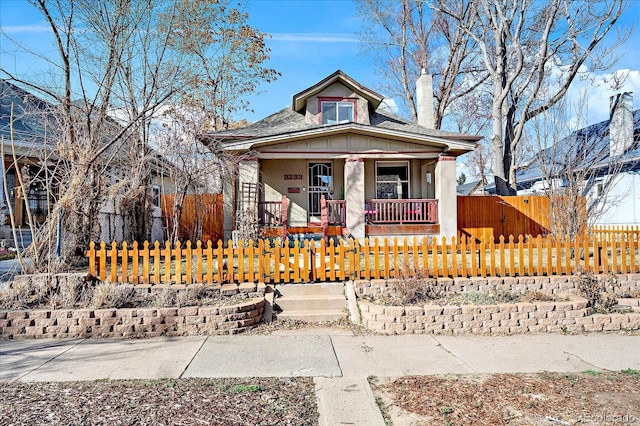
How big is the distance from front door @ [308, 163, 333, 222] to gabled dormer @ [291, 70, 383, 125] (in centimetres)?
178

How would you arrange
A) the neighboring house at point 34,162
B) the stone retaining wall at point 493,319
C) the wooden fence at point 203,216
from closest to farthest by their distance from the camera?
the stone retaining wall at point 493,319 → the neighboring house at point 34,162 → the wooden fence at point 203,216

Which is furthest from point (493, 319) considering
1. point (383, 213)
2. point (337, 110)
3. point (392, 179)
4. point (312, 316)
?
point (337, 110)

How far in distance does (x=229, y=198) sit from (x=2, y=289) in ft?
25.7

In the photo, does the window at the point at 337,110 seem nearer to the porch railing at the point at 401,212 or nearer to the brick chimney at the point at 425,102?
the brick chimney at the point at 425,102

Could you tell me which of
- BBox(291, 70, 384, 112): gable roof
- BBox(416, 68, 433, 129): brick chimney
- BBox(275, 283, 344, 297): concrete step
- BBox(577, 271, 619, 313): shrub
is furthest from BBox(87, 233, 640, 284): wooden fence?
BBox(416, 68, 433, 129): brick chimney

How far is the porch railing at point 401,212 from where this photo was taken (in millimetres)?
14070

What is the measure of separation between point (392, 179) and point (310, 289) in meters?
10.4

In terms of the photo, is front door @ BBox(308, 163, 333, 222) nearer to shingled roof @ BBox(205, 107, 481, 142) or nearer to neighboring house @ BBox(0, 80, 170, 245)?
shingled roof @ BBox(205, 107, 481, 142)

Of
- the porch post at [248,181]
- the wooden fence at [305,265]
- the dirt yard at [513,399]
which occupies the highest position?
the porch post at [248,181]

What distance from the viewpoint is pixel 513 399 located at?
3.73 meters

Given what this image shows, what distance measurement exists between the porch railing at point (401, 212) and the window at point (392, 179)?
2071mm

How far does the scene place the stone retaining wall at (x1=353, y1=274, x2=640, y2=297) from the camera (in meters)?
7.15

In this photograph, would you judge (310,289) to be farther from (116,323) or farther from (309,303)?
(116,323)

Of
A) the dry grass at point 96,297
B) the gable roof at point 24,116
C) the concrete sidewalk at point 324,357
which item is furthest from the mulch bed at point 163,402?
the gable roof at point 24,116
